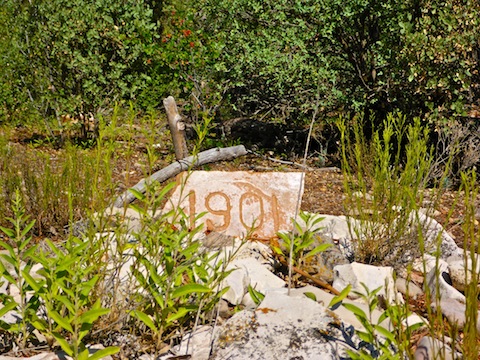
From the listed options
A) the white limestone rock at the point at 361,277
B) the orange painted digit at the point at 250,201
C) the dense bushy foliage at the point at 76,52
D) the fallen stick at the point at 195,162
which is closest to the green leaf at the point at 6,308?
the white limestone rock at the point at 361,277

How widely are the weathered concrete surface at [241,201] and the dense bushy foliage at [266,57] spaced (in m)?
2.58

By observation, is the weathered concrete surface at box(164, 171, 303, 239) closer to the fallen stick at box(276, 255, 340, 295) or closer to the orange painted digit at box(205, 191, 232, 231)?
the orange painted digit at box(205, 191, 232, 231)

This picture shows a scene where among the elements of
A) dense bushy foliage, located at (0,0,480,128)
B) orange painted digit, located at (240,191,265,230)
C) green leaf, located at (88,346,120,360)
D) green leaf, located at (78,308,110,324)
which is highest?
dense bushy foliage, located at (0,0,480,128)

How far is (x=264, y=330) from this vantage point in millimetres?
2479

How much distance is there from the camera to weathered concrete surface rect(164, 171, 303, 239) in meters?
4.09

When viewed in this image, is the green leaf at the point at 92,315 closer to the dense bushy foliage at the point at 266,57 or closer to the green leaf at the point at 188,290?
the green leaf at the point at 188,290

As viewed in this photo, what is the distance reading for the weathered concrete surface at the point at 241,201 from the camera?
409cm

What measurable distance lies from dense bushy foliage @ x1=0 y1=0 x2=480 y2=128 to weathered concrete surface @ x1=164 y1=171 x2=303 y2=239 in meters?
2.58

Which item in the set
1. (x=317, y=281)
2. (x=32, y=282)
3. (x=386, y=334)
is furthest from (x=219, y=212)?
(x=386, y=334)

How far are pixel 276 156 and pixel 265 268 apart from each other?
160 inches

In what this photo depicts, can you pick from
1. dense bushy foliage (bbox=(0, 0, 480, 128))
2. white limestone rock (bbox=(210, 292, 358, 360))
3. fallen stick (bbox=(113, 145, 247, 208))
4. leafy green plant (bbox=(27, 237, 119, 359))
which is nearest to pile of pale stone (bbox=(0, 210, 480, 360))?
white limestone rock (bbox=(210, 292, 358, 360))

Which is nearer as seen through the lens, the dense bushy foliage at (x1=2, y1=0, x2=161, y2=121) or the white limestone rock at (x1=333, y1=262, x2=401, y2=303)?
the white limestone rock at (x1=333, y1=262, x2=401, y2=303)

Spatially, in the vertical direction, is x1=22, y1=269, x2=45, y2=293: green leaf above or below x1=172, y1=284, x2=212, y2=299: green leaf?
above

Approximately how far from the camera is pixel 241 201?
416 cm
